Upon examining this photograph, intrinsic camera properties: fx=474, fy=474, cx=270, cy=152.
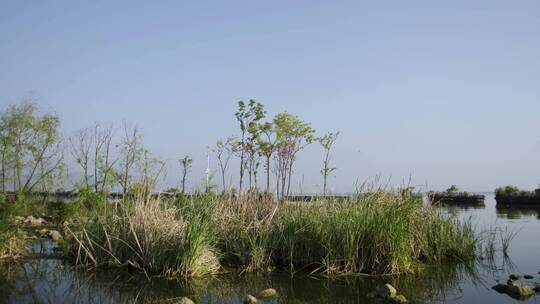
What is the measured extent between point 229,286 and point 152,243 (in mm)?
1612

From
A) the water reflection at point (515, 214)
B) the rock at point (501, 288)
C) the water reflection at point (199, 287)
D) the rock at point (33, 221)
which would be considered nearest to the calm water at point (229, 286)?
the water reflection at point (199, 287)

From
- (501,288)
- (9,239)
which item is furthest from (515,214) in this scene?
(9,239)

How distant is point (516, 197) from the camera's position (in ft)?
125

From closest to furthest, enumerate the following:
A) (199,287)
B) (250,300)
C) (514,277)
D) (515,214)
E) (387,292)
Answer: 1. (250,300)
2. (387,292)
3. (199,287)
4. (514,277)
5. (515,214)

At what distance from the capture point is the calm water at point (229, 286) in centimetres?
681

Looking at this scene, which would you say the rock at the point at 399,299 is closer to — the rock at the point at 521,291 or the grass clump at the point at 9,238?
the rock at the point at 521,291

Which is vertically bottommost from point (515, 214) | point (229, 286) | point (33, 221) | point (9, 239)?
point (229, 286)

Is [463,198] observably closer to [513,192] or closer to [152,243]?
[513,192]

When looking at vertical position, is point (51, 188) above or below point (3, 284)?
above

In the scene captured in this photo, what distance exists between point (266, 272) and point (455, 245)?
175 inches

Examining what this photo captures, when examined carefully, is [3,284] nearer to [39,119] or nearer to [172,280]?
[172,280]

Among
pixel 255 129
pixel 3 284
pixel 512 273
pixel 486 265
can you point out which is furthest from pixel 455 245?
pixel 255 129

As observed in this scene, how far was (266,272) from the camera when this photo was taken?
888cm

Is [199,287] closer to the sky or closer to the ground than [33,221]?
closer to the ground
